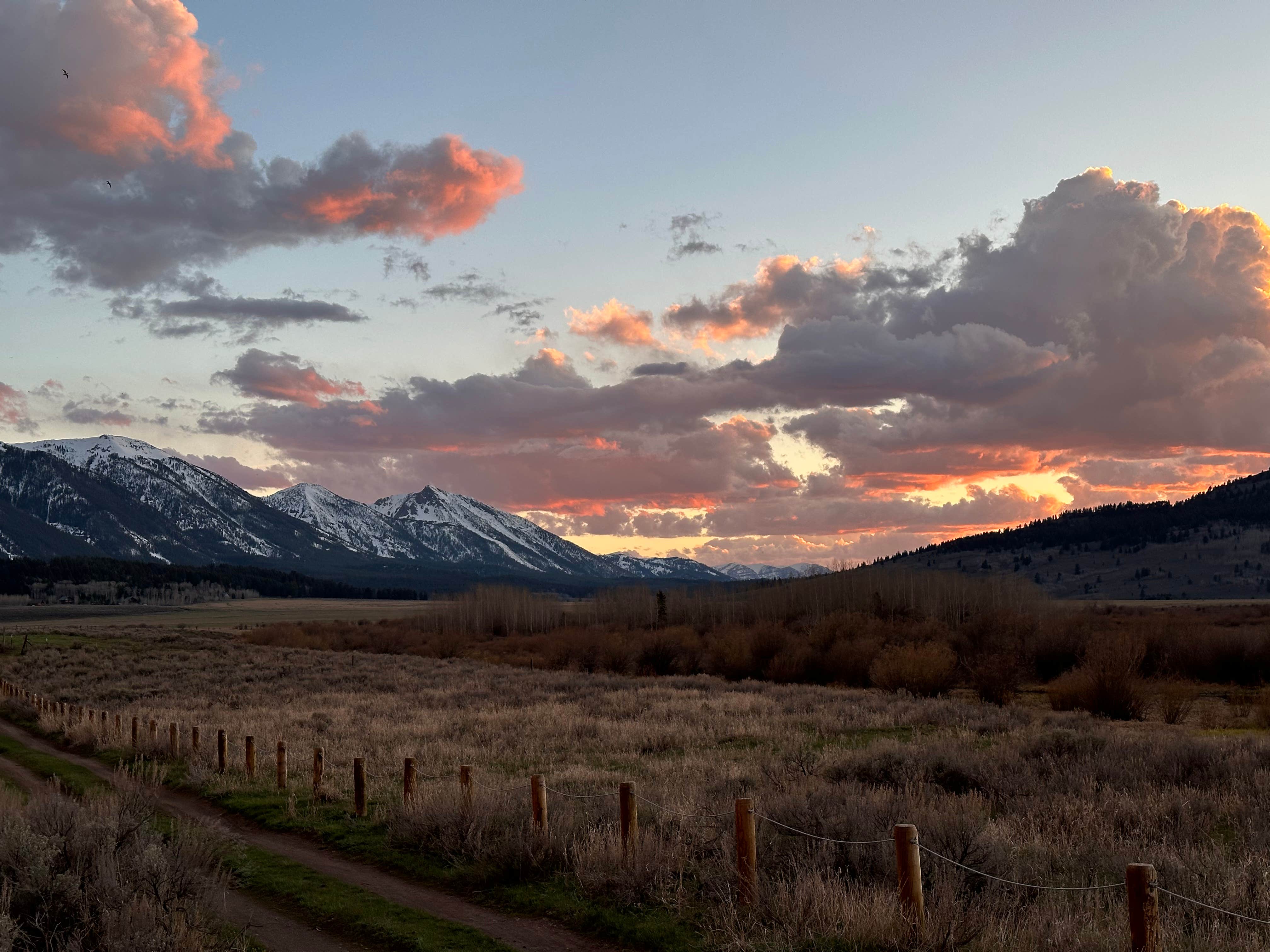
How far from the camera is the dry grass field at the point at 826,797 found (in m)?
9.11

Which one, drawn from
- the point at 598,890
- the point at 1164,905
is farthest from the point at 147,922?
the point at 1164,905

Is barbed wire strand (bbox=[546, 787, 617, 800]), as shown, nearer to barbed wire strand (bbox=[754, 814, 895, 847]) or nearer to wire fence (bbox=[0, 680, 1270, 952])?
wire fence (bbox=[0, 680, 1270, 952])

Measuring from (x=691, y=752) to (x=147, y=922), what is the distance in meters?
15.3

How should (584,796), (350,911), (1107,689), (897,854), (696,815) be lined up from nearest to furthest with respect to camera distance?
1. (897,854)
2. (350,911)
3. (696,815)
4. (584,796)
5. (1107,689)

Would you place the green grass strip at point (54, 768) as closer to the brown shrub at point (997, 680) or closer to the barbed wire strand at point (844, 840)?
the barbed wire strand at point (844, 840)

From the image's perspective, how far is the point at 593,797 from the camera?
14398 mm

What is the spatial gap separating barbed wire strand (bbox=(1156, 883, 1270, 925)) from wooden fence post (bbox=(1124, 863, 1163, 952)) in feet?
0.34

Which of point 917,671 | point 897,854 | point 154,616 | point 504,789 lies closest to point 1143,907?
point 897,854

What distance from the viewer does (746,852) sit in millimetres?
9898

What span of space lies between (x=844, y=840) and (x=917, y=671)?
30.2 meters

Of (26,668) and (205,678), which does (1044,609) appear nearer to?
(205,678)

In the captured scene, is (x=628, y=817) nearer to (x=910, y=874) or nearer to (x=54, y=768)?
(x=910, y=874)

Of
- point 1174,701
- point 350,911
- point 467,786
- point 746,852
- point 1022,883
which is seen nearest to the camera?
point 1022,883

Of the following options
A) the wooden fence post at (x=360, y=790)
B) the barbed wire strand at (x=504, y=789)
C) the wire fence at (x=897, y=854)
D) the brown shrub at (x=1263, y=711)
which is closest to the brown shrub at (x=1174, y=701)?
the brown shrub at (x=1263, y=711)
